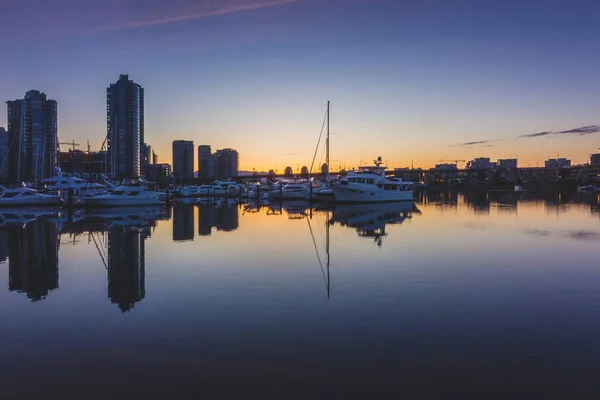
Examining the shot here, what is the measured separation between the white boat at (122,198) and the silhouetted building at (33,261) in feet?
70.6

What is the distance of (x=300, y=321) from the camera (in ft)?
36.0

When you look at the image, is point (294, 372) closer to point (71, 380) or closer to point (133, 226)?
point (71, 380)

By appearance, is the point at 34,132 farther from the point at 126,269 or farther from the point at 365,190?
the point at 126,269

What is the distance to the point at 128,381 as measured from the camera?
7.79 m

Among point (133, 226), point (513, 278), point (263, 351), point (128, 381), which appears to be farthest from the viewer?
point (133, 226)

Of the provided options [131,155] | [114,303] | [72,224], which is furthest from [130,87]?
[114,303]

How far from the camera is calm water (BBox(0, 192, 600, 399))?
7793 mm

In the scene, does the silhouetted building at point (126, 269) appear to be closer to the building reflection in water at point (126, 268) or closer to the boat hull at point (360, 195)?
the building reflection in water at point (126, 268)

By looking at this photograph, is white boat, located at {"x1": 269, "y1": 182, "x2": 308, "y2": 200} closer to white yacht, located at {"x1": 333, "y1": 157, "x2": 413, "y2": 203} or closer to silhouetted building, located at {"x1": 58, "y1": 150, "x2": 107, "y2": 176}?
white yacht, located at {"x1": 333, "y1": 157, "x2": 413, "y2": 203}

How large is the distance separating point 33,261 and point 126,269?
4.67 m

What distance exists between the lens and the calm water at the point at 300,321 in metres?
7.79

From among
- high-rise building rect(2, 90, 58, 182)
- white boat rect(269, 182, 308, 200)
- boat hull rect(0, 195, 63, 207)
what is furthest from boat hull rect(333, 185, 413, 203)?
high-rise building rect(2, 90, 58, 182)

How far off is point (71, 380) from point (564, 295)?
13.0 metres

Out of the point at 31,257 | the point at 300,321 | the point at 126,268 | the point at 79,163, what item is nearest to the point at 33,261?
the point at 31,257
